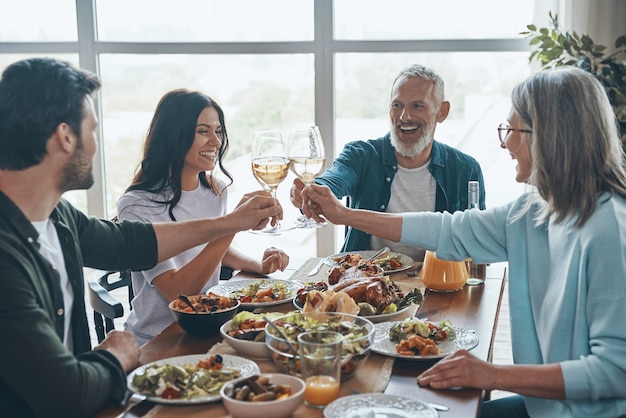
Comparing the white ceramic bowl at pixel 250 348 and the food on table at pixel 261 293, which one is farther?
the food on table at pixel 261 293

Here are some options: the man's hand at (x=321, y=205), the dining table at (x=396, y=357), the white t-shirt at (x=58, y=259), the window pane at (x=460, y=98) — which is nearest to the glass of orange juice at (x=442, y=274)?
the dining table at (x=396, y=357)

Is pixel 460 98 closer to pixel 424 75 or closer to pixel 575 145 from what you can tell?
pixel 424 75

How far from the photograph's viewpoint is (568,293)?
1679 millimetres

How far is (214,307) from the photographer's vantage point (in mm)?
1874

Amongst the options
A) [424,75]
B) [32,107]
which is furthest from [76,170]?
[424,75]

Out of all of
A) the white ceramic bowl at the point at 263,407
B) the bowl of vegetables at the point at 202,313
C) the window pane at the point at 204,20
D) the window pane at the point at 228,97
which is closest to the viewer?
the white ceramic bowl at the point at 263,407

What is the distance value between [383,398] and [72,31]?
4.14 m

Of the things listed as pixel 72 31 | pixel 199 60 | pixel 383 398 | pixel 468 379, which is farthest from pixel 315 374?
pixel 72 31

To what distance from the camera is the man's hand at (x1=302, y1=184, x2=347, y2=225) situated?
2.29 meters

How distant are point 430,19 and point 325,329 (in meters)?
3.21

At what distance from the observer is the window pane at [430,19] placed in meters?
4.33

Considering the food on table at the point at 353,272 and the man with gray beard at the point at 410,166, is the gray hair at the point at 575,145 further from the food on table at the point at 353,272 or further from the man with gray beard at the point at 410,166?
the man with gray beard at the point at 410,166

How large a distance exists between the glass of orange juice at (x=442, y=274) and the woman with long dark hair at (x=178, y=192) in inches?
19.9

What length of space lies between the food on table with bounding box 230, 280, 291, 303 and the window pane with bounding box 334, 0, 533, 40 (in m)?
2.62
